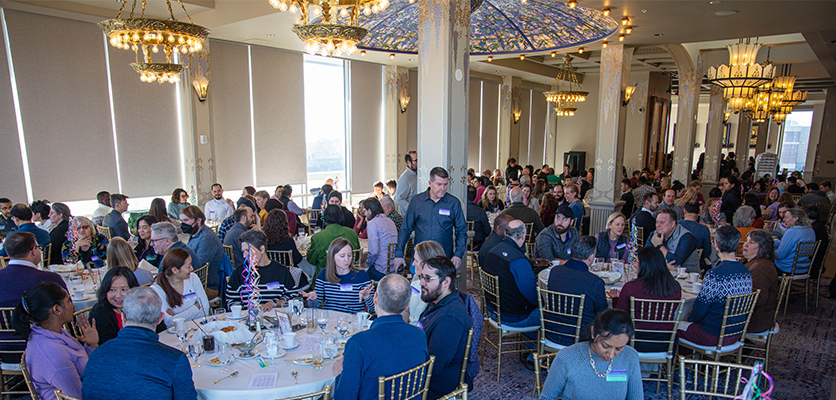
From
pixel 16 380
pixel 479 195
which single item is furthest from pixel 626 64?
pixel 16 380

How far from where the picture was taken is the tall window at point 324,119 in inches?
427

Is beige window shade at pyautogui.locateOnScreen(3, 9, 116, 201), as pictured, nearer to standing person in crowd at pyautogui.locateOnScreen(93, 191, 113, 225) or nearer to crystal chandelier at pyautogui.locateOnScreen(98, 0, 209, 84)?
standing person in crowd at pyautogui.locateOnScreen(93, 191, 113, 225)

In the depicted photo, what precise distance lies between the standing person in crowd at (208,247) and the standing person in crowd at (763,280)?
4.64m

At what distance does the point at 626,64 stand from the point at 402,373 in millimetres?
8123

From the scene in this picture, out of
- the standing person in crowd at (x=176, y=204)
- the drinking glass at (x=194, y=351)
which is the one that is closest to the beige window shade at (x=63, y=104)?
the standing person in crowd at (x=176, y=204)

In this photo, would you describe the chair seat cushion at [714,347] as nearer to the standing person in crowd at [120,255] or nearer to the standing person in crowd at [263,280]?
the standing person in crowd at [263,280]

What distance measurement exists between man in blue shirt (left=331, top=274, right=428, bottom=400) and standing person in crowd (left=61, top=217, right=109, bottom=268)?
3940mm

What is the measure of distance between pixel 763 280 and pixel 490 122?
40.9ft

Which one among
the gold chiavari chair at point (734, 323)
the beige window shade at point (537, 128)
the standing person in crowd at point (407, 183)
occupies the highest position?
the beige window shade at point (537, 128)

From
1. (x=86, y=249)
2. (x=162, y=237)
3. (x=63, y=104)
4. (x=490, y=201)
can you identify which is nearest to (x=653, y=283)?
(x=162, y=237)

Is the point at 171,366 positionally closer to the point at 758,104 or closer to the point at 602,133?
the point at 602,133

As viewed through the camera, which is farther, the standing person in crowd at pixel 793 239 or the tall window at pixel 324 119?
the tall window at pixel 324 119

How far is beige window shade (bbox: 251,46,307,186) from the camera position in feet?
32.1

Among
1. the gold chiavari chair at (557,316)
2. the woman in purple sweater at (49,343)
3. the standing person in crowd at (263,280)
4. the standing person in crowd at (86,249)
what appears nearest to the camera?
the woman in purple sweater at (49,343)
